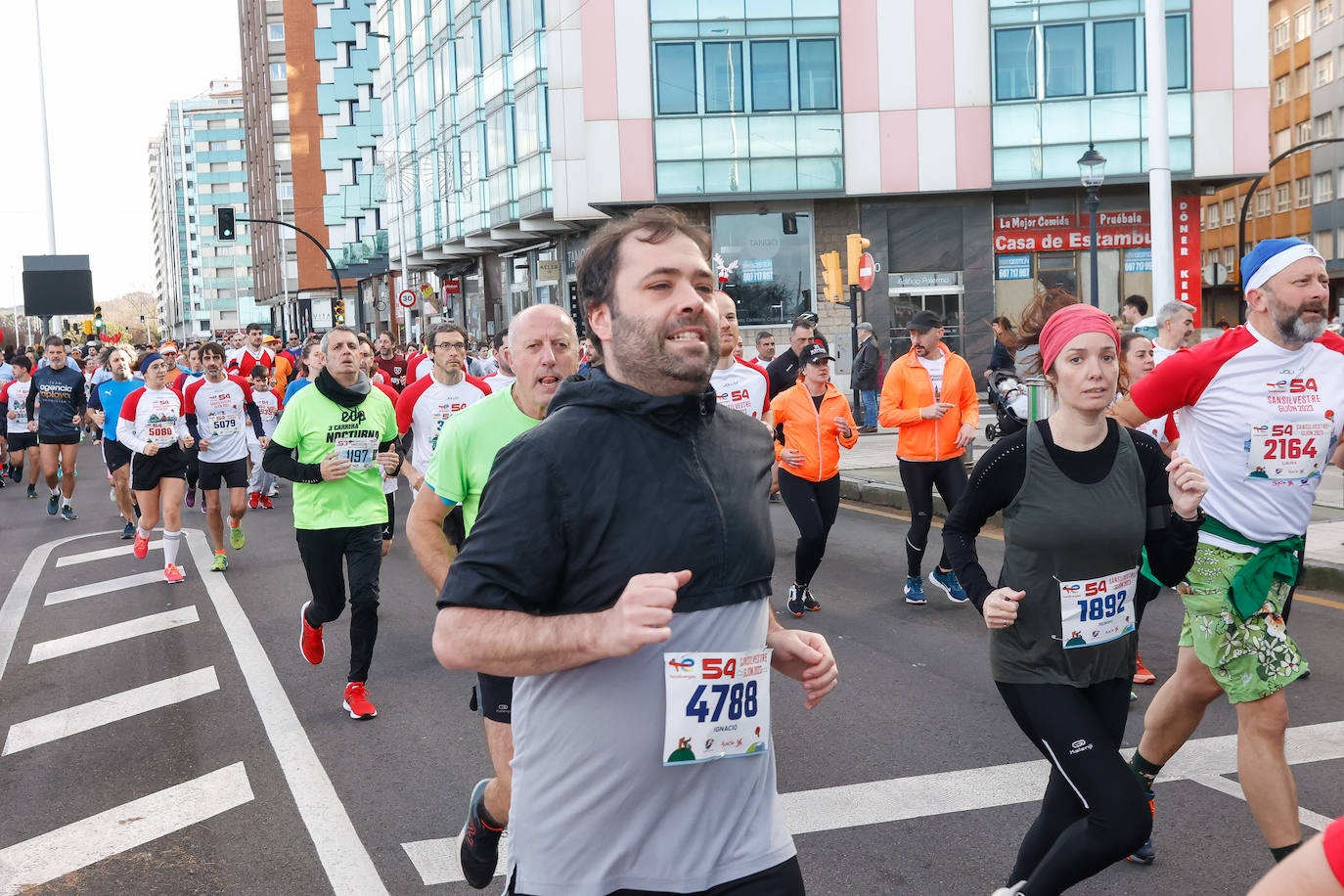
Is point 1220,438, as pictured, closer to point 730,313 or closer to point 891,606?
point 730,313

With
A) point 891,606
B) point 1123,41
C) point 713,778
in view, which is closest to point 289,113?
point 1123,41

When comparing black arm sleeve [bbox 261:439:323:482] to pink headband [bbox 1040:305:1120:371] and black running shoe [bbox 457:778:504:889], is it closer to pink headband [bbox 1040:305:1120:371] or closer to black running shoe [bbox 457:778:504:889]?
black running shoe [bbox 457:778:504:889]

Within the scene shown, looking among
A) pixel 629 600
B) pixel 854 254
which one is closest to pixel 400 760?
pixel 629 600

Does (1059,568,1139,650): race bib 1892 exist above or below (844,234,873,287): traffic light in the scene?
below

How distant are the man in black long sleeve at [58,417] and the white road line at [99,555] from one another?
3.22m

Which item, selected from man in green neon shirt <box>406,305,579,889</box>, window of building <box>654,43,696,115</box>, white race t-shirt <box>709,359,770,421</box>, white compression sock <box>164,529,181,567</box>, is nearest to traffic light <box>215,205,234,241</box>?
window of building <box>654,43,696,115</box>

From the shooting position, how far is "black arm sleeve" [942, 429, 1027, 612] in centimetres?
394

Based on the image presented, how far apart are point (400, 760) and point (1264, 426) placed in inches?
149

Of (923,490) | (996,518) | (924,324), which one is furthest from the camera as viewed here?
(996,518)

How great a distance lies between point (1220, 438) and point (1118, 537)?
106 centimetres

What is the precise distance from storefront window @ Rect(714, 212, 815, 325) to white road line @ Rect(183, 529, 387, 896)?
944 inches

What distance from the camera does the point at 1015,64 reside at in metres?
31.0

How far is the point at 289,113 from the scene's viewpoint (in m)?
89.1

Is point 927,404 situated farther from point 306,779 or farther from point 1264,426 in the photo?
point 306,779
